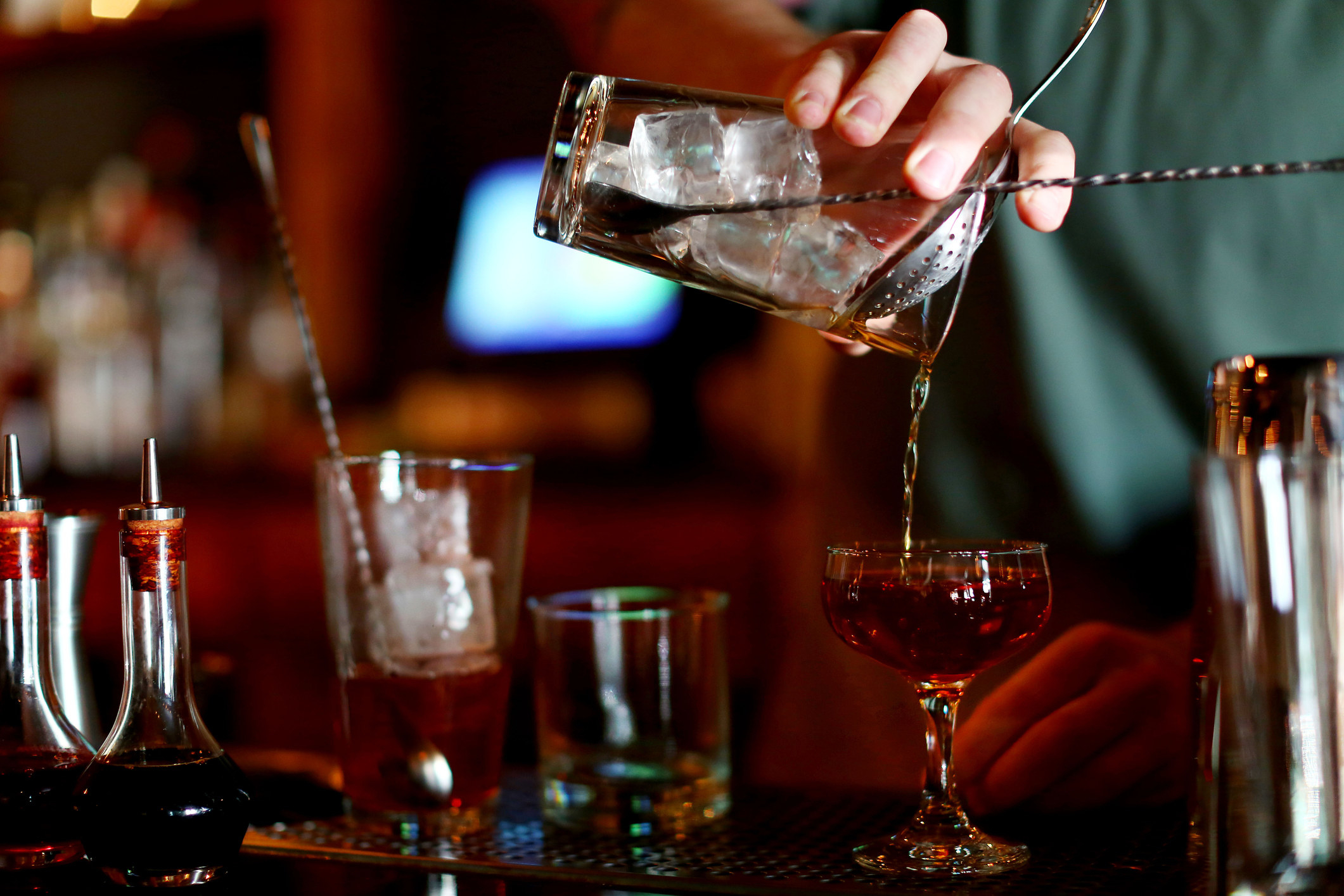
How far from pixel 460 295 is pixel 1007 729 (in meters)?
2.19

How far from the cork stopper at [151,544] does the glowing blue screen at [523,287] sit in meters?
1.98

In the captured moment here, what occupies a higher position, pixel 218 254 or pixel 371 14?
pixel 371 14

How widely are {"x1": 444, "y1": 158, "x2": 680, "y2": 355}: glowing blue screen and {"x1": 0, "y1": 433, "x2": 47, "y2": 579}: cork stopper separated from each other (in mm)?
1935

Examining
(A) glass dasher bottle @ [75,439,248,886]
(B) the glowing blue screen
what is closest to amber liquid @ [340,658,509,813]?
(A) glass dasher bottle @ [75,439,248,886]

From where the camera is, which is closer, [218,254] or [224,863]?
[224,863]

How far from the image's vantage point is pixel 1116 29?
1.29 metres

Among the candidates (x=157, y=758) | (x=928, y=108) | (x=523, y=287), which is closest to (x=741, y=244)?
(x=928, y=108)

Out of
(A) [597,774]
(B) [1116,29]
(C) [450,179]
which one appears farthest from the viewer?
(C) [450,179]

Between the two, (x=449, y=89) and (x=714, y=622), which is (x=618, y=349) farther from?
(x=714, y=622)

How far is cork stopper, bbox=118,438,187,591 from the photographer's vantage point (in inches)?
25.7

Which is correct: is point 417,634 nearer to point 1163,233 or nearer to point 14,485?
point 14,485

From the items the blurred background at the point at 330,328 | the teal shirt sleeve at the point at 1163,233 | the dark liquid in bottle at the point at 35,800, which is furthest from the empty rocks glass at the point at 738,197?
the blurred background at the point at 330,328

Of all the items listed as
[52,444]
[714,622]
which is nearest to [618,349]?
[52,444]

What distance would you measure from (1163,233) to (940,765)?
2.44 ft
